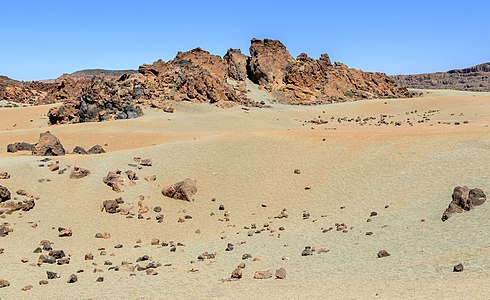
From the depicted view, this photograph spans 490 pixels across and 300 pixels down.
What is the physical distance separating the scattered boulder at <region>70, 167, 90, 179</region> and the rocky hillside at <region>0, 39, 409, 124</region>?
1528 centimetres

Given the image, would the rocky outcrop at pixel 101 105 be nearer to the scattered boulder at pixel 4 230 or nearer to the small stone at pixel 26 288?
the scattered boulder at pixel 4 230

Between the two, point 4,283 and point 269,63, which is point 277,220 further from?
point 269,63

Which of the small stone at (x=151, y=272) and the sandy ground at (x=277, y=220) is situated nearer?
the sandy ground at (x=277, y=220)

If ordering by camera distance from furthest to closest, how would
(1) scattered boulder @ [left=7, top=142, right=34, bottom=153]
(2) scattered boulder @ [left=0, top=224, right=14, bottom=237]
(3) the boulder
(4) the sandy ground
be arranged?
1. (1) scattered boulder @ [left=7, top=142, right=34, bottom=153]
2. (3) the boulder
3. (2) scattered boulder @ [left=0, top=224, right=14, bottom=237]
4. (4) the sandy ground

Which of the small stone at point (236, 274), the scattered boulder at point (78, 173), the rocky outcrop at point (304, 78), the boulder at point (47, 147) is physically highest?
the rocky outcrop at point (304, 78)

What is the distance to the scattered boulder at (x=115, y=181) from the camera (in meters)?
16.1

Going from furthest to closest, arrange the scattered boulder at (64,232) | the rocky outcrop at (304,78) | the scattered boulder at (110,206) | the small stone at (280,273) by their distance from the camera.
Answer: the rocky outcrop at (304,78)
the scattered boulder at (110,206)
the scattered boulder at (64,232)
the small stone at (280,273)

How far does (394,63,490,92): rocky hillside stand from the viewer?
102 meters

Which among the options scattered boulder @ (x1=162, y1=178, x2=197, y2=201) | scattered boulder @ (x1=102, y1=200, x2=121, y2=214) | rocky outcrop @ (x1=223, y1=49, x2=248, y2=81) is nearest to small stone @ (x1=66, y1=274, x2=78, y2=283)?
scattered boulder @ (x1=102, y1=200, x2=121, y2=214)

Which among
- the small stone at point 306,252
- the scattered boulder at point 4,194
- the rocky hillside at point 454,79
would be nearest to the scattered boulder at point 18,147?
the scattered boulder at point 4,194

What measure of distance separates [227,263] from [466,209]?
221 inches

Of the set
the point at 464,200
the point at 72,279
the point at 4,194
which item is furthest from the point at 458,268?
the point at 4,194

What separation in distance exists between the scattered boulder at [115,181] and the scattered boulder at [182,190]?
55.6 inches

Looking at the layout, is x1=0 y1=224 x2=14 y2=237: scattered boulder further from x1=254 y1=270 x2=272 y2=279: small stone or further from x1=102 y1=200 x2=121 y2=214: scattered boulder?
x1=254 y1=270 x2=272 y2=279: small stone
